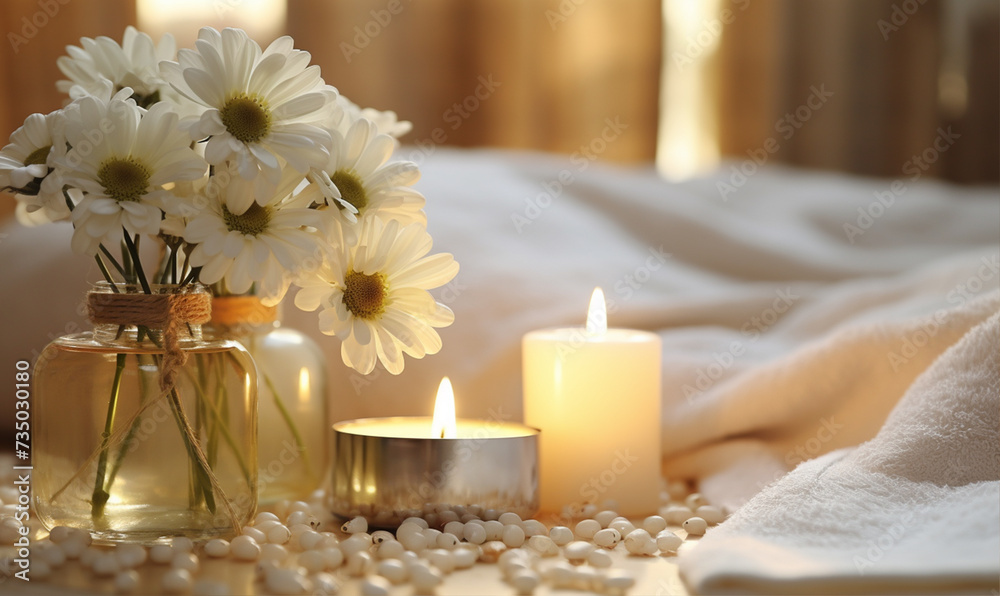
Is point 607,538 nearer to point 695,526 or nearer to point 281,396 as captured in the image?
point 695,526

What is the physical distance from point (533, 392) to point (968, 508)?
34cm

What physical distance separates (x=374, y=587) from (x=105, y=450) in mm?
210

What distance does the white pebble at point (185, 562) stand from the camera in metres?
0.56

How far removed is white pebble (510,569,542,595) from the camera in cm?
55

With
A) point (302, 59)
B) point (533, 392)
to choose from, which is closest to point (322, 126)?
point (302, 59)

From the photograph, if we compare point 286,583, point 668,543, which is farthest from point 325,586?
point 668,543

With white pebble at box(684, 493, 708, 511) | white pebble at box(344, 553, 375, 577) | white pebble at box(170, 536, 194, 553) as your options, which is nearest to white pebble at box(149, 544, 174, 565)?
white pebble at box(170, 536, 194, 553)

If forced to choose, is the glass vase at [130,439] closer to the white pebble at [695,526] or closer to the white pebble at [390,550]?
the white pebble at [390,550]

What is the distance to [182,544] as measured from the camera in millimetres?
595

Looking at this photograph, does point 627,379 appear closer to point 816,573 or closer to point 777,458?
point 777,458

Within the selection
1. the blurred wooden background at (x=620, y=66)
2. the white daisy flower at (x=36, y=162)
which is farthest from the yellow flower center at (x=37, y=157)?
the blurred wooden background at (x=620, y=66)

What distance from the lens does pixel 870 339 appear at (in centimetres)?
81

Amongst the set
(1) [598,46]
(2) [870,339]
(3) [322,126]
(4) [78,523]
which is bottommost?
(4) [78,523]

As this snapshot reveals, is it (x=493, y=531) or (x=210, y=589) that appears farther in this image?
(x=493, y=531)
